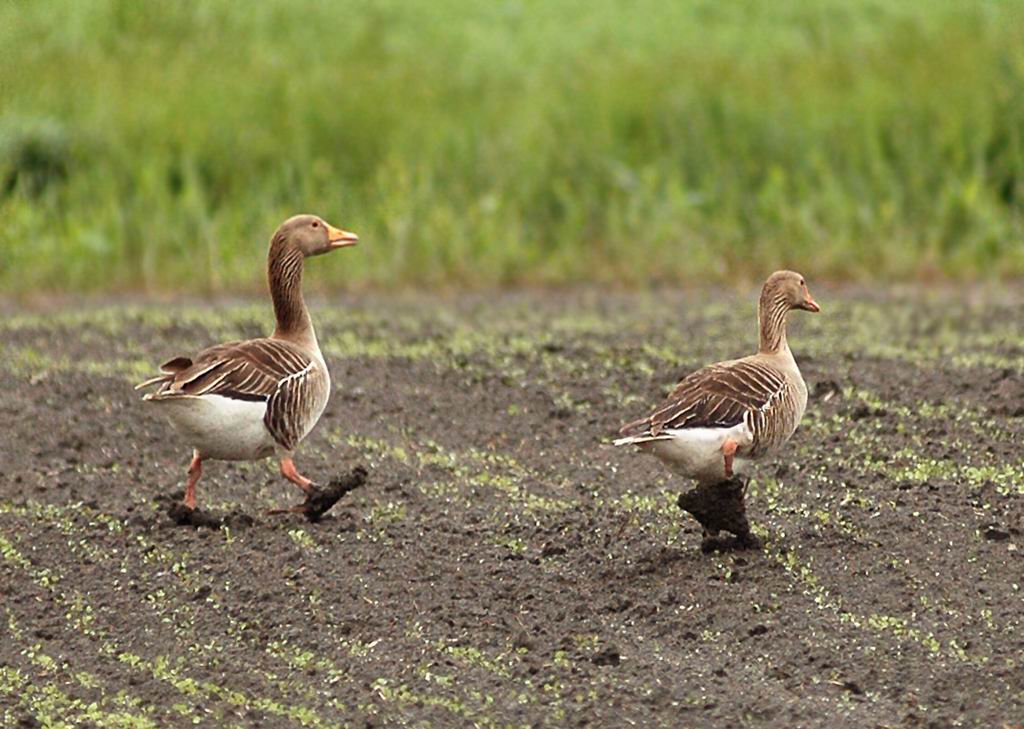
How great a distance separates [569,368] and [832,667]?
15.1ft

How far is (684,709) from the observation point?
18.0ft

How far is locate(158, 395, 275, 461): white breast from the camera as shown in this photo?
23.2 ft

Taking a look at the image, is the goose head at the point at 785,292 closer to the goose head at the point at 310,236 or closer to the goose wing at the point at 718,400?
the goose wing at the point at 718,400

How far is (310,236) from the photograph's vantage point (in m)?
7.95

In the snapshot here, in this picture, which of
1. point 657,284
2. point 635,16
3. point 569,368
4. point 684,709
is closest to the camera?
point 684,709

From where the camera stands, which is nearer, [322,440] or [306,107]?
[322,440]

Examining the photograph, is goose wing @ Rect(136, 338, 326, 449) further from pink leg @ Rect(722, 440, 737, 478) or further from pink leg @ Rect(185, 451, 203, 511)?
pink leg @ Rect(722, 440, 737, 478)

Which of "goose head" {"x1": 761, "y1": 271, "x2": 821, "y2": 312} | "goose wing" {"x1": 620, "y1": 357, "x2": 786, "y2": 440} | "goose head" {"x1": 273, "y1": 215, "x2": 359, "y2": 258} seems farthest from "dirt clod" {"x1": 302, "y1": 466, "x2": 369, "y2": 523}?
"goose head" {"x1": 761, "y1": 271, "x2": 821, "y2": 312}

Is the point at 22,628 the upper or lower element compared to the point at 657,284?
upper

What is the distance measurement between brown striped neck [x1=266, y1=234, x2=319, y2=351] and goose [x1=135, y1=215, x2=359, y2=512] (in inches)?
2.9

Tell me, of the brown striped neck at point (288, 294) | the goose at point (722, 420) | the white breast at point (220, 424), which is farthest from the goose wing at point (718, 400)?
the brown striped neck at point (288, 294)

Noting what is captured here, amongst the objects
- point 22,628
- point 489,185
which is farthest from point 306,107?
point 22,628

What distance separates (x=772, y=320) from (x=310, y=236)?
192cm

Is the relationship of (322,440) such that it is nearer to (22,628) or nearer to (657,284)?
(22,628)
